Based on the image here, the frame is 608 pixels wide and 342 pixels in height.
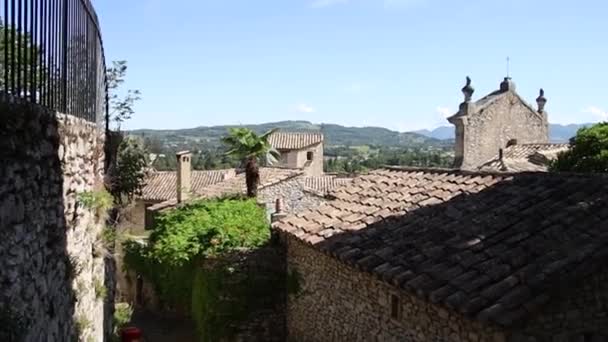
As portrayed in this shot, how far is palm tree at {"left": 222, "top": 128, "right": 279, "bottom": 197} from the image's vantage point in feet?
73.2

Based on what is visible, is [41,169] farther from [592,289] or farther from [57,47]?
[592,289]

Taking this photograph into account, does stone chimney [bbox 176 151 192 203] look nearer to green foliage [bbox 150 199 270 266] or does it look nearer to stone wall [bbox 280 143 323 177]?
green foliage [bbox 150 199 270 266]

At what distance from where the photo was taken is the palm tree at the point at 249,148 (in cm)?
2231

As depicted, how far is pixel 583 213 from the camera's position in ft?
27.7

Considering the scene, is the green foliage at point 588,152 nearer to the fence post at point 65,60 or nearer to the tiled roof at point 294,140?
the fence post at point 65,60

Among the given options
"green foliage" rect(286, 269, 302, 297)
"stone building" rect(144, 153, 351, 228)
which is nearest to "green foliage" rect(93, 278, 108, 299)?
"green foliage" rect(286, 269, 302, 297)

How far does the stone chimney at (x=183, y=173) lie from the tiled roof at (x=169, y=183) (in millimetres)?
7177

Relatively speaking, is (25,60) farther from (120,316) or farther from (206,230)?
(206,230)

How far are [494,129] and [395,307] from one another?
88.5ft

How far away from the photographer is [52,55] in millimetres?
5820

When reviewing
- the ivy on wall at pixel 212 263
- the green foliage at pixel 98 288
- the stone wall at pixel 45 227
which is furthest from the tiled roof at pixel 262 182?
the stone wall at pixel 45 227

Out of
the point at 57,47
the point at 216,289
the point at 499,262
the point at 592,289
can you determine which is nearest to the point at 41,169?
the point at 57,47

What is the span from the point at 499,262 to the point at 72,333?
4.95 meters

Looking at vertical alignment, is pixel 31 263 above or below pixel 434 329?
above
